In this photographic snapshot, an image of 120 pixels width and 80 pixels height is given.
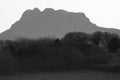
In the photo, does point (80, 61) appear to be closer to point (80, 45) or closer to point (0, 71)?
point (80, 45)

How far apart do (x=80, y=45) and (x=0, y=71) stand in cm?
2182

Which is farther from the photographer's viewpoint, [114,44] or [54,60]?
[114,44]

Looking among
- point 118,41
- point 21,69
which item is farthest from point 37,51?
point 118,41

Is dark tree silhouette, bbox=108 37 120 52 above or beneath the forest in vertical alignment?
above

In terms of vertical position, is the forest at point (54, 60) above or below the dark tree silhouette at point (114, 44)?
below

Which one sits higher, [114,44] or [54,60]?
[114,44]

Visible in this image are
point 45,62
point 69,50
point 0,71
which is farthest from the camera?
point 69,50

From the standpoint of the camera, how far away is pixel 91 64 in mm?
53250

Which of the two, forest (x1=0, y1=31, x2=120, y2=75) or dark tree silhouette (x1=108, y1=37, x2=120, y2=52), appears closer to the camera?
forest (x1=0, y1=31, x2=120, y2=75)

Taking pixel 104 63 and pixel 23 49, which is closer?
pixel 104 63

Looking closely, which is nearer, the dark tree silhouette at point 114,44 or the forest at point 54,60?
Answer: the forest at point 54,60

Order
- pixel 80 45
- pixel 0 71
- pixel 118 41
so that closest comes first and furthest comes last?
pixel 0 71
pixel 80 45
pixel 118 41

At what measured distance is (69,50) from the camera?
185ft

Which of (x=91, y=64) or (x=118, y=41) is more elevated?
(x=118, y=41)
